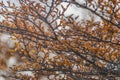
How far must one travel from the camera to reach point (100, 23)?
431cm

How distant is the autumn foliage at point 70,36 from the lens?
13.0 feet

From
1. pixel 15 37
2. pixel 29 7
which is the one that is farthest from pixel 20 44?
pixel 29 7

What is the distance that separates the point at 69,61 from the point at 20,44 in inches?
32.4

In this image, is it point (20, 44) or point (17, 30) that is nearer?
point (17, 30)

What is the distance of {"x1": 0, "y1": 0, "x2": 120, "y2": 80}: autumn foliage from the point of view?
395 centimetres

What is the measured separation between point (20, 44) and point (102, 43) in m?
1.28

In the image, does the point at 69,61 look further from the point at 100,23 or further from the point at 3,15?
the point at 3,15

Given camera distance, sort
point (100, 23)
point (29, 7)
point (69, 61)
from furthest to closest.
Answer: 1. point (69, 61)
2. point (100, 23)
3. point (29, 7)

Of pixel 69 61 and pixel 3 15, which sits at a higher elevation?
pixel 3 15

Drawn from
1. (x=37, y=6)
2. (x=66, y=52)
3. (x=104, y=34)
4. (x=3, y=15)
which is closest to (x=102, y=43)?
(x=104, y=34)

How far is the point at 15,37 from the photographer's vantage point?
15.5 feet

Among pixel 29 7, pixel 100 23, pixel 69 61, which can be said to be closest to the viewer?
pixel 29 7

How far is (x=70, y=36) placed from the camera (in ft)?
13.2

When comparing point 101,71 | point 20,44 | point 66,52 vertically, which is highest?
point 20,44
